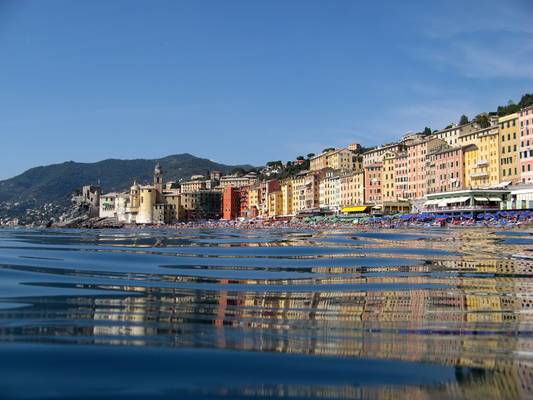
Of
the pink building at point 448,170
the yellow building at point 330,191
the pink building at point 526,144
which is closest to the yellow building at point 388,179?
the yellow building at point 330,191

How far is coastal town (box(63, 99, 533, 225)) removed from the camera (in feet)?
261

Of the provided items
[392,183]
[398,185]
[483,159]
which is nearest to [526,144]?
[483,159]

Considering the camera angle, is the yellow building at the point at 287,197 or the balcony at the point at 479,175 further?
the yellow building at the point at 287,197

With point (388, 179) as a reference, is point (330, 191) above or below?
below

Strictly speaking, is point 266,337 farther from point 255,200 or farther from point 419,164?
point 255,200

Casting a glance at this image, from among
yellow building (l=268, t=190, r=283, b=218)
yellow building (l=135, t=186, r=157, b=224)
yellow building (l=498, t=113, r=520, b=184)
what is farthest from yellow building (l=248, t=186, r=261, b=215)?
yellow building (l=498, t=113, r=520, b=184)

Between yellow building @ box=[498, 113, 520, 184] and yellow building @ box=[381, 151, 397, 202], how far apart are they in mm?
32593

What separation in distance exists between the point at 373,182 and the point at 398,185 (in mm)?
7142

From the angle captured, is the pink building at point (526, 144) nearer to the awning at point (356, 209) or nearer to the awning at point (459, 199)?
the awning at point (459, 199)

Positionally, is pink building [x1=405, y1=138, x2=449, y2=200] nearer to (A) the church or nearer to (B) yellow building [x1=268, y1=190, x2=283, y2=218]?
(B) yellow building [x1=268, y1=190, x2=283, y2=218]

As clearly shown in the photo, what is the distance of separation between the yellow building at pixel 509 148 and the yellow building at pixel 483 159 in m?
1.21

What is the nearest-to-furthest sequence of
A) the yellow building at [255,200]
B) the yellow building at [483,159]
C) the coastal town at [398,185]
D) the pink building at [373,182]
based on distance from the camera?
the coastal town at [398,185] < the yellow building at [483,159] < the pink building at [373,182] < the yellow building at [255,200]

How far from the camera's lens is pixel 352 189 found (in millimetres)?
124688

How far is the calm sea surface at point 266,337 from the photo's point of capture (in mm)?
5348
